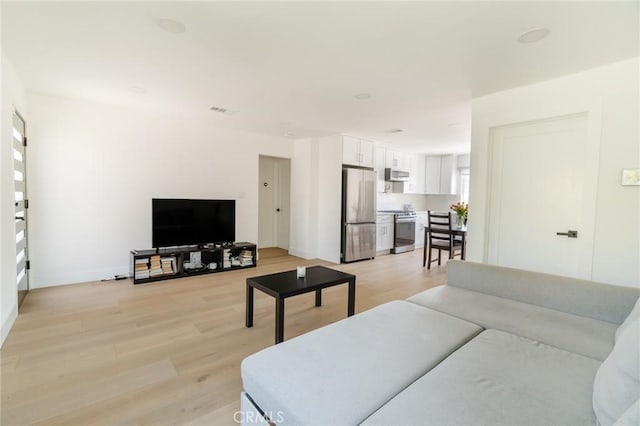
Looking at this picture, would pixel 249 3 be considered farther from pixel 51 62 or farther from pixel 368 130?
pixel 368 130

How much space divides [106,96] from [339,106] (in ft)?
9.09

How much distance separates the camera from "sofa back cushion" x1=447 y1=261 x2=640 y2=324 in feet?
6.32

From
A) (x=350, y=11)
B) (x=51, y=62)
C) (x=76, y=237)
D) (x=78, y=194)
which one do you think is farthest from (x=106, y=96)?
(x=350, y=11)

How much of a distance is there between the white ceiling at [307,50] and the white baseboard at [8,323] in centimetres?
221

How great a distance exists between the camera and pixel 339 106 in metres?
3.78

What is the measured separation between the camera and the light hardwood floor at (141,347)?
1.72m

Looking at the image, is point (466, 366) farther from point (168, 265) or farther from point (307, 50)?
point (168, 265)

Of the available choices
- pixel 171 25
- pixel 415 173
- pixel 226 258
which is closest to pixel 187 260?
pixel 226 258

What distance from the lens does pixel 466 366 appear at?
1.40 meters

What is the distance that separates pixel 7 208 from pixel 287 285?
96.0 inches

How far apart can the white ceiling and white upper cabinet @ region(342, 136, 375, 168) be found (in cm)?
175

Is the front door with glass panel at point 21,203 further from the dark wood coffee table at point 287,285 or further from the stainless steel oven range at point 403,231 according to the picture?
the stainless steel oven range at point 403,231

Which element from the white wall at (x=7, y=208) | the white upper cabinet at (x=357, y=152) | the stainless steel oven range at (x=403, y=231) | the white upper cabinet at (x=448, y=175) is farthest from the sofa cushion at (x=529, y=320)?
the white upper cabinet at (x=448, y=175)

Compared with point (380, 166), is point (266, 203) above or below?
below
